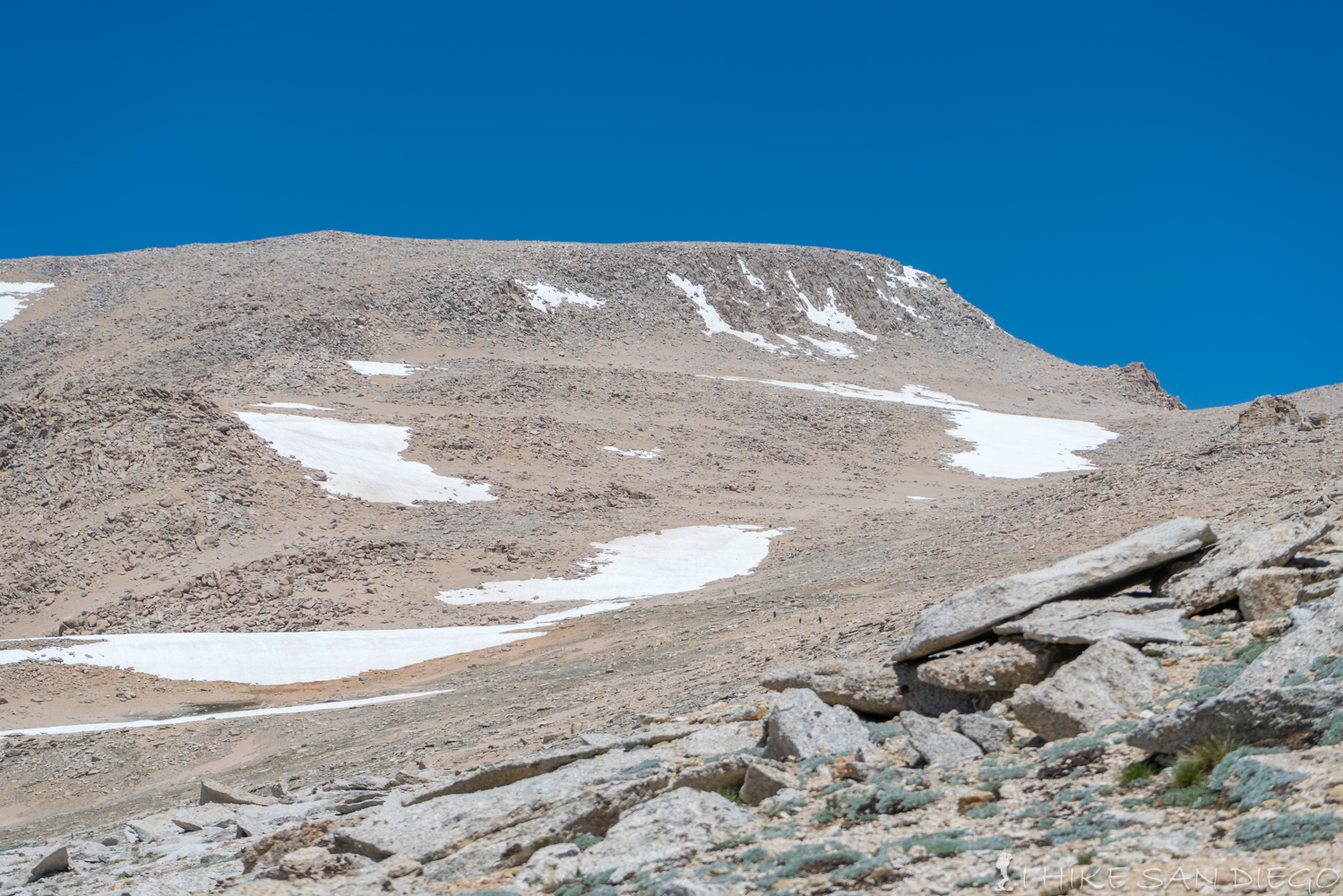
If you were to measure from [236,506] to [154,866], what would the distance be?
26.9m

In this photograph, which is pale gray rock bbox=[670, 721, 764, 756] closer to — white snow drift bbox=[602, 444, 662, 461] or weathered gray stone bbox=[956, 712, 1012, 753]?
weathered gray stone bbox=[956, 712, 1012, 753]

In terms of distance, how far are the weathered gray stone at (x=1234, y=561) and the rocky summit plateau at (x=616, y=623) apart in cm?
4

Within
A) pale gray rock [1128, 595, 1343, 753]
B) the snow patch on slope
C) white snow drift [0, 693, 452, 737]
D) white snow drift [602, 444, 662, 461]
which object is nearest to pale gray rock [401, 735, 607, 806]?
pale gray rock [1128, 595, 1343, 753]

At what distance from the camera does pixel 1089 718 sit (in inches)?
278

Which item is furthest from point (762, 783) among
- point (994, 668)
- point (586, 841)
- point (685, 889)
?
point (994, 668)

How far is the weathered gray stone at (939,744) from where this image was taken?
7.25 m

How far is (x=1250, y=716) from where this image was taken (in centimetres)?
573

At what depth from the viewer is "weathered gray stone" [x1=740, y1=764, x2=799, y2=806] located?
285 inches

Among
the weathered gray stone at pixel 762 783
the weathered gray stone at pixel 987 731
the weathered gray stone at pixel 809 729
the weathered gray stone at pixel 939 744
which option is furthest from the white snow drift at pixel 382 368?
the weathered gray stone at pixel 987 731

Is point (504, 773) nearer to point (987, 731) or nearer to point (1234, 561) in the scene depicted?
point (987, 731)

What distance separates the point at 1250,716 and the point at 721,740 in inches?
179

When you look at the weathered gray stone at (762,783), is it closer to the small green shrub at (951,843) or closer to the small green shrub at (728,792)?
the small green shrub at (728,792)

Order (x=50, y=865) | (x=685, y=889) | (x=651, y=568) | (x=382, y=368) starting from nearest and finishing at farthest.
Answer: (x=685, y=889) < (x=50, y=865) < (x=651, y=568) < (x=382, y=368)

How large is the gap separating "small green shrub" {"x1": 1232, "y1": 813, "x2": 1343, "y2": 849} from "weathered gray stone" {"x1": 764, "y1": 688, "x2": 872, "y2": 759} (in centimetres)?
338
